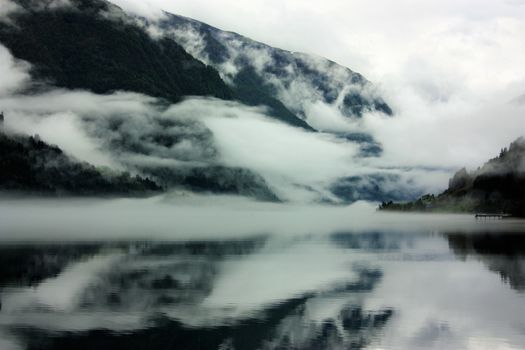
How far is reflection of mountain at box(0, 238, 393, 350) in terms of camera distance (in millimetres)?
71438

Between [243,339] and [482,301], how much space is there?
38.2 meters

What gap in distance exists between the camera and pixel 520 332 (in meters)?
74.7

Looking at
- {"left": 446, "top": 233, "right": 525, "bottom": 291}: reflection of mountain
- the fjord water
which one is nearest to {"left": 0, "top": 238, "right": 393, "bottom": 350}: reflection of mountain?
the fjord water

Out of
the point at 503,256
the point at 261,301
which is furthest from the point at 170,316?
the point at 503,256

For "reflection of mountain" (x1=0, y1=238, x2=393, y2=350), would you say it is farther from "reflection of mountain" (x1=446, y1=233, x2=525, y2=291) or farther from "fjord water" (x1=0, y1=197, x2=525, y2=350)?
"reflection of mountain" (x1=446, y1=233, x2=525, y2=291)

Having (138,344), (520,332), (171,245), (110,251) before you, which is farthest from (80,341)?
(171,245)

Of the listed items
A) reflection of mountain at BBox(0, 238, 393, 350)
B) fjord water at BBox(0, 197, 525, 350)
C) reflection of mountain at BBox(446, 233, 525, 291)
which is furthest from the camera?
reflection of mountain at BBox(446, 233, 525, 291)

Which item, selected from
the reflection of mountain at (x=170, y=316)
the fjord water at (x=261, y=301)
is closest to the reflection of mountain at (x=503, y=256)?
the fjord water at (x=261, y=301)

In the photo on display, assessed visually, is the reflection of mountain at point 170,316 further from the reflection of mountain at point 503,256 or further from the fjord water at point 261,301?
the reflection of mountain at point 503,256

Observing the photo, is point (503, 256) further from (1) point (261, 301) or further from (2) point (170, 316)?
(2) point (170, 316)

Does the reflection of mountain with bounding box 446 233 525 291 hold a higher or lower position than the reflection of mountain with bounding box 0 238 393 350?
higher

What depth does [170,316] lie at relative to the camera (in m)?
83.4

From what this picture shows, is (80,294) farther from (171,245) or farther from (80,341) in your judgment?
(171,245)

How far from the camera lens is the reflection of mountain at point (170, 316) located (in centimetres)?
7144
